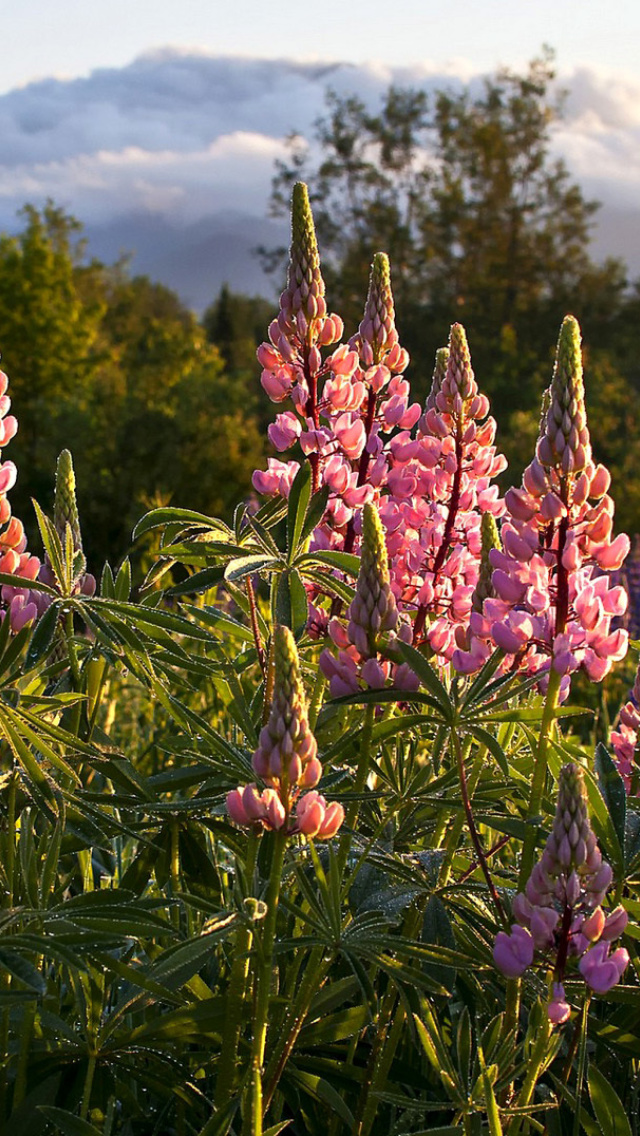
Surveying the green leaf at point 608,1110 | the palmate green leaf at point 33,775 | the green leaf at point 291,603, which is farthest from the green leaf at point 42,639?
the green leaf at point 608,1110

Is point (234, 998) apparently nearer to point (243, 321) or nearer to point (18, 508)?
point (18, 508)

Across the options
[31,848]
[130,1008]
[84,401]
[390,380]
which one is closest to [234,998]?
[130,1008]

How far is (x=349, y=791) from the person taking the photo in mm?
2014

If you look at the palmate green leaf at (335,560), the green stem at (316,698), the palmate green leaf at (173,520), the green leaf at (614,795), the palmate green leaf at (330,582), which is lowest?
the green leaf at (614,795)

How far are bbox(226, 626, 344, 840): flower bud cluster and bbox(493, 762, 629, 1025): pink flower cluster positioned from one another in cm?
27

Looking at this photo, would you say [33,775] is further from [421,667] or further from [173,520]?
[421,667]

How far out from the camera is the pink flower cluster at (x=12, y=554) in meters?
1.93

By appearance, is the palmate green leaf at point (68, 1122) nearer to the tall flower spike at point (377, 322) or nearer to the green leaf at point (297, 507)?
the green leaf at point (297, 507)

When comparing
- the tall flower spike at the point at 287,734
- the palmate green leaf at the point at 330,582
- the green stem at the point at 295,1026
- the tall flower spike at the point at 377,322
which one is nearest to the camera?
the tall flower spike at the point at 287,734

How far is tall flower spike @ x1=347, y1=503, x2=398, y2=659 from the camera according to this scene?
162 cm

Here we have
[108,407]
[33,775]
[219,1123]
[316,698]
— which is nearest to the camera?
[219,1123]

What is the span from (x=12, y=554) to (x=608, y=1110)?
129 centimetres

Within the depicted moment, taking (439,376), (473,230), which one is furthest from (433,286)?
(439,376)

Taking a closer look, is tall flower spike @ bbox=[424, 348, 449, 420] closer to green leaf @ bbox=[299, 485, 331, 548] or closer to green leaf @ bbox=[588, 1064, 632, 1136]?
green leaf @ bbox=[299, 485, 331, 548]
